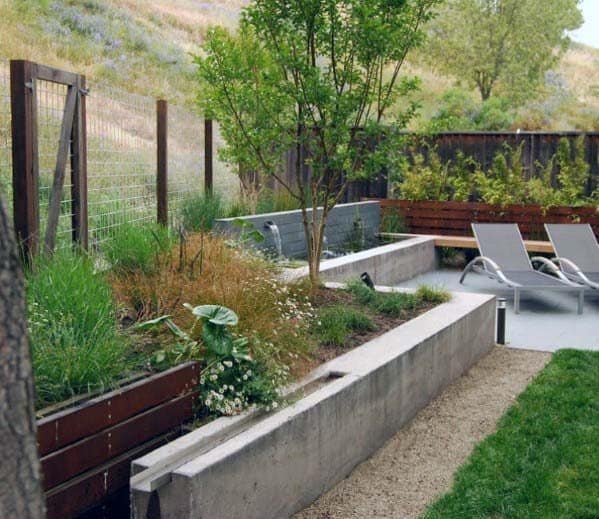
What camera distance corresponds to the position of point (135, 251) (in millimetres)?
5363

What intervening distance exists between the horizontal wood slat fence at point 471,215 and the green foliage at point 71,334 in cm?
904

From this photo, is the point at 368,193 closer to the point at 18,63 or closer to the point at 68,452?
the point at 18,63

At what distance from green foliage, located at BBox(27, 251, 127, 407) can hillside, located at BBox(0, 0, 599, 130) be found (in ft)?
77.7

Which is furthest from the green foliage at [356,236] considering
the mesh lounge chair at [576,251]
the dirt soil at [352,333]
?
the dirt soil at [352,333]

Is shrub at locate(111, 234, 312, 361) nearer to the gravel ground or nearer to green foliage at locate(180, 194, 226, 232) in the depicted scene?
the gravel ground

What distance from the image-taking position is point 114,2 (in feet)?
130

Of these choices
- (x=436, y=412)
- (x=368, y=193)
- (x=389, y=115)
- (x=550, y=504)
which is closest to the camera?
(x=550, y=504)

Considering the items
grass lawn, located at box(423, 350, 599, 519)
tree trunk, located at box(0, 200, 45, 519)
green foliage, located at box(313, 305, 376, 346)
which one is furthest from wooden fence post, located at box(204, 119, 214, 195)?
tree trunk, located at box(0, 200, 45, 519)

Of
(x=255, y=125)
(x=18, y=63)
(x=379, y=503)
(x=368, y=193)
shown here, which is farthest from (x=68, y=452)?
(x=368, y=193)

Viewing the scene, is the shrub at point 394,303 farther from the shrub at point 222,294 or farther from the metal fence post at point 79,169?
the metal fence post at point 79,169

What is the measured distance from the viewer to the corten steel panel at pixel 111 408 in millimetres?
3057

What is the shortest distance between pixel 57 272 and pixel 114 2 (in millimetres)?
38375

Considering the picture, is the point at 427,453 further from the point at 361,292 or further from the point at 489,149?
the point at 489,149

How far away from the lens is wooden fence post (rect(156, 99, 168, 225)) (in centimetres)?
860
